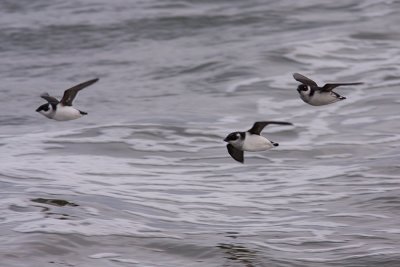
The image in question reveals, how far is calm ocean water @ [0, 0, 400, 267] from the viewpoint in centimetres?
1005

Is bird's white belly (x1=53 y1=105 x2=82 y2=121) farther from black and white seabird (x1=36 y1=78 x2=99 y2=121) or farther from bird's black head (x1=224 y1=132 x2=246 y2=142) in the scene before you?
bird's black head (x1=224 y1=132 x2=246 y2=142)

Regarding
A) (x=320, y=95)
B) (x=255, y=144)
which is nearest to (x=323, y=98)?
(x=320, y=95)

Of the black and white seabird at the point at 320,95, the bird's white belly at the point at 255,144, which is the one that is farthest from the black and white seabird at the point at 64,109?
the black and white seabird at the point at 320,95

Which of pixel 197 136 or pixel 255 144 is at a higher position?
pixel 255 144

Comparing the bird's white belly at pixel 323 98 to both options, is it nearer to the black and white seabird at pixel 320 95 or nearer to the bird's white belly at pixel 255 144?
the black and white seabird at pixel 320 95

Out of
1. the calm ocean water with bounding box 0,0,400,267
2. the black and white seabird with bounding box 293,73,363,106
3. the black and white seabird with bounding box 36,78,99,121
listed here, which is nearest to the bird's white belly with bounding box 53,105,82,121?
the black and white seabird with bounding box 36,78,99,121

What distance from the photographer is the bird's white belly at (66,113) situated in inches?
475

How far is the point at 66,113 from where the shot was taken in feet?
39.6

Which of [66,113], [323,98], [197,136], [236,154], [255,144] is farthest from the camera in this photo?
[197,136]

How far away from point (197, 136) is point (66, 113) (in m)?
3.66

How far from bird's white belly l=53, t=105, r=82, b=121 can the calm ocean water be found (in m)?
0.76

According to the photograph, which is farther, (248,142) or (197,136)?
(197,136)

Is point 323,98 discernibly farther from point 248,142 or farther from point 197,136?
point 197,136

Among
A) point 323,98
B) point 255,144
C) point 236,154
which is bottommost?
point 236,154
